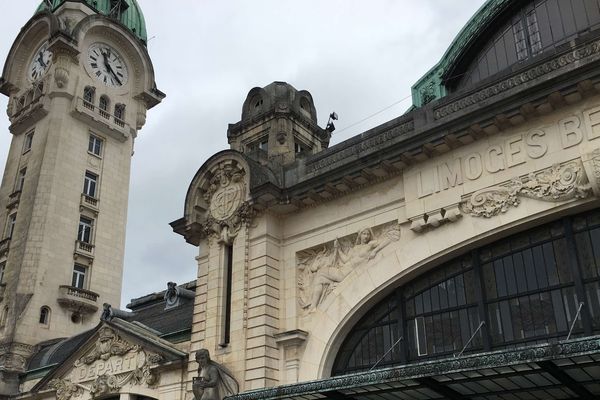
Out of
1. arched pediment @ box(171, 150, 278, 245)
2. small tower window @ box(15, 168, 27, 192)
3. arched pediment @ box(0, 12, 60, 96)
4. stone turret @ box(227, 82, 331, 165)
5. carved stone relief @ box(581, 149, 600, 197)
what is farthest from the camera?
arched pediment @ box(0, 12, 60, 96)

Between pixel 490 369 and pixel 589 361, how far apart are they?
1661mm

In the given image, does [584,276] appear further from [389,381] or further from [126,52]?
[126,52]

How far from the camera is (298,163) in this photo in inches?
801

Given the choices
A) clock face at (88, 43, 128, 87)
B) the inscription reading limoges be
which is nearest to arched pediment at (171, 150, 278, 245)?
the inscription reading limoges be

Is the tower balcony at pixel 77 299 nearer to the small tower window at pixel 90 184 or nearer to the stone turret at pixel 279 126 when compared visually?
the small tower window at pixel 90 184

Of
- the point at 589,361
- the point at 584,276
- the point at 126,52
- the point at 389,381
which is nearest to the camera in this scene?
the point at 589,361

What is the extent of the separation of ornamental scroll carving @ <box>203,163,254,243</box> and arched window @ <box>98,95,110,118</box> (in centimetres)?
2629

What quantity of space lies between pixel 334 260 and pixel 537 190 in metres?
6.05

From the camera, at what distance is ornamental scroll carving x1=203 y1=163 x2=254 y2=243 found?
66.0 ft

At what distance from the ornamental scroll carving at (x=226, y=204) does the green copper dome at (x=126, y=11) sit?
3281cm

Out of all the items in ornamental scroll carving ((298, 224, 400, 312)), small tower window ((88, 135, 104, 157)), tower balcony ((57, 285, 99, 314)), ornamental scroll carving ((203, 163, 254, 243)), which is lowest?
ornamental scroll carving ((298, 224, 400, 312))

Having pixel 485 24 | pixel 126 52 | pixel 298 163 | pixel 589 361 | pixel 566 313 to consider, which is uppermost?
pixel 126 52

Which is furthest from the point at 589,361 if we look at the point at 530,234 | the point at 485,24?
the point at 485,24

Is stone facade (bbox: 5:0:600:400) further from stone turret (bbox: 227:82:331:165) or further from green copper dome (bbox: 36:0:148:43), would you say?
green copper dome (bbox: 36:0:148:43)
